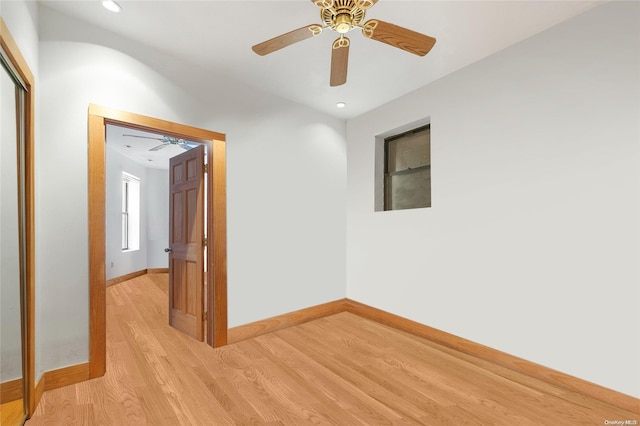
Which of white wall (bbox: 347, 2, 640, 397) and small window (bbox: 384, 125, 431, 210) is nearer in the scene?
white wall (bbox: 347, 2, 640, 397)

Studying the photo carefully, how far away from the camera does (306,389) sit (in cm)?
213

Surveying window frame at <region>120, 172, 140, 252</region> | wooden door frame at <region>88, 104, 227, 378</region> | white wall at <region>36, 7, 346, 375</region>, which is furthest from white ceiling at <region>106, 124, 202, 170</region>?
wooden door frame at <region>88, 104, 227, 378</region>

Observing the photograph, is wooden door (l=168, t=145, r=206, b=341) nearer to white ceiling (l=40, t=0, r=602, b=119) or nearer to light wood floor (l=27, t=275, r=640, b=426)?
light wood floor (l=27, t=275, r=640, b=426)

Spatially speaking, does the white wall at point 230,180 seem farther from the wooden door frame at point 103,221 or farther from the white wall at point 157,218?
the white wall at point 157,218

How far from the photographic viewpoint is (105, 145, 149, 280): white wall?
577cm

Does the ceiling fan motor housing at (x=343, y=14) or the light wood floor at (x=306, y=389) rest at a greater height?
the ceiling fan motor housing at (x=343, y=14)

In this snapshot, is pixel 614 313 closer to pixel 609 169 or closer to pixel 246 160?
pixel 609 169

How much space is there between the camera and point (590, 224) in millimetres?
2090

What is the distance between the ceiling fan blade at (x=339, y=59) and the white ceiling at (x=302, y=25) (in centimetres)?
43

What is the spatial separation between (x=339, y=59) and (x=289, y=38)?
1.15ft

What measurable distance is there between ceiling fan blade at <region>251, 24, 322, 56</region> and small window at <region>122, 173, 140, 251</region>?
20.2 feet

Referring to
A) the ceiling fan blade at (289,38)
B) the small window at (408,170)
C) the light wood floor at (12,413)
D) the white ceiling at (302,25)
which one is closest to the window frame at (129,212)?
the white ceiling at (302,25)

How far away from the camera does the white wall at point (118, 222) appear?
577 cm

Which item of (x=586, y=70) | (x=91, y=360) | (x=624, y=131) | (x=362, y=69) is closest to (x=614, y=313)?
(x=624, y=131)
